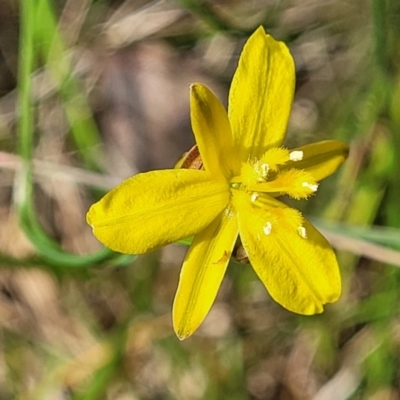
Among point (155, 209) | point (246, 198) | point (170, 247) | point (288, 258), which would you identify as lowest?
point (170, 247)

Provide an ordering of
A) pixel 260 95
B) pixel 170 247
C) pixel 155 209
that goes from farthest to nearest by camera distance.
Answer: pixel 170 247 < pixel 260 95 < pixel 155 209

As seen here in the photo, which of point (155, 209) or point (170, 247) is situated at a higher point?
point (155, 209)

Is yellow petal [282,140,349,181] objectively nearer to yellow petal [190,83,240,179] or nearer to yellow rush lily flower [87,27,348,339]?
yellow rush lily flower [87,27,348,339]

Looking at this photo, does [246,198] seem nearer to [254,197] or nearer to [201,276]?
[254,197]

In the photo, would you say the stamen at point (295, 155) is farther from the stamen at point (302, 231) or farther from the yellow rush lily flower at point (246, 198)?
the stamen at point (302, 231)

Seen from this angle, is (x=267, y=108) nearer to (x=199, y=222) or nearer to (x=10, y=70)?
(x=199, y=222)

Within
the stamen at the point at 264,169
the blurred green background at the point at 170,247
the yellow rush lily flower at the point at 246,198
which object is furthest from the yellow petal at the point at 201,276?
the blurred green background at the point at 170,247

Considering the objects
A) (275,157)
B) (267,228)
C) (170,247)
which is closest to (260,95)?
(275,157)
